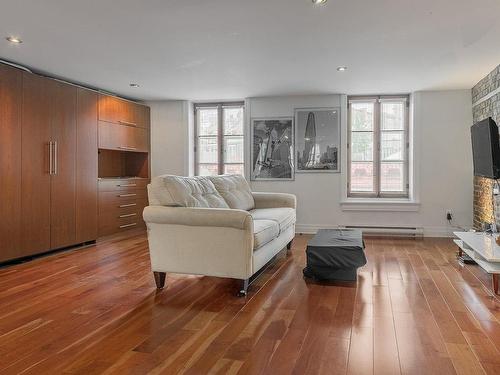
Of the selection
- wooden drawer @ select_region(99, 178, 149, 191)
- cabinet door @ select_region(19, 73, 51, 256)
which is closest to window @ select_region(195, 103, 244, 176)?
wooden drawer @ select_region(99, 178, 149, 191)

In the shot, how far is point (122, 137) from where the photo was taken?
5.91m

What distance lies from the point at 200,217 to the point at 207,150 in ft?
12.7

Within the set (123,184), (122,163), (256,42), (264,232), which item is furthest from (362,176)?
(122,163)

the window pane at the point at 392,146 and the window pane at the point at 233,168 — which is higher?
the window pane at the point at 392,146

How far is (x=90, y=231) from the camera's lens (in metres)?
5.22

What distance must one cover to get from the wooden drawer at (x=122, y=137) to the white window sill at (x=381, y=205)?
333 centimetres

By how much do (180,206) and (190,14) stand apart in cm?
149

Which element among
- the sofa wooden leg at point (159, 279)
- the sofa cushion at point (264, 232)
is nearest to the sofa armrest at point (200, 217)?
the sofa cushion at point (264, 232)

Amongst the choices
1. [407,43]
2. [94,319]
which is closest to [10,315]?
[94,319]

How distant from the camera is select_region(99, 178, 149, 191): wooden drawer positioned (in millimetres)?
5512

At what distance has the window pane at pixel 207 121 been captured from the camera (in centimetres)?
678

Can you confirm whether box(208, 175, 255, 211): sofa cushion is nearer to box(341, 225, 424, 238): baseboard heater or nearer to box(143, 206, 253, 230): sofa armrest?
box(143, 206, 253, 230): sofa armrest

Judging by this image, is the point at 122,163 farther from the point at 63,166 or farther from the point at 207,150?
the point at 63,166

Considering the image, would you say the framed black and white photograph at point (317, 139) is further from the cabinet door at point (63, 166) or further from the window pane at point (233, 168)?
the cabinet door at point (63, 166)
